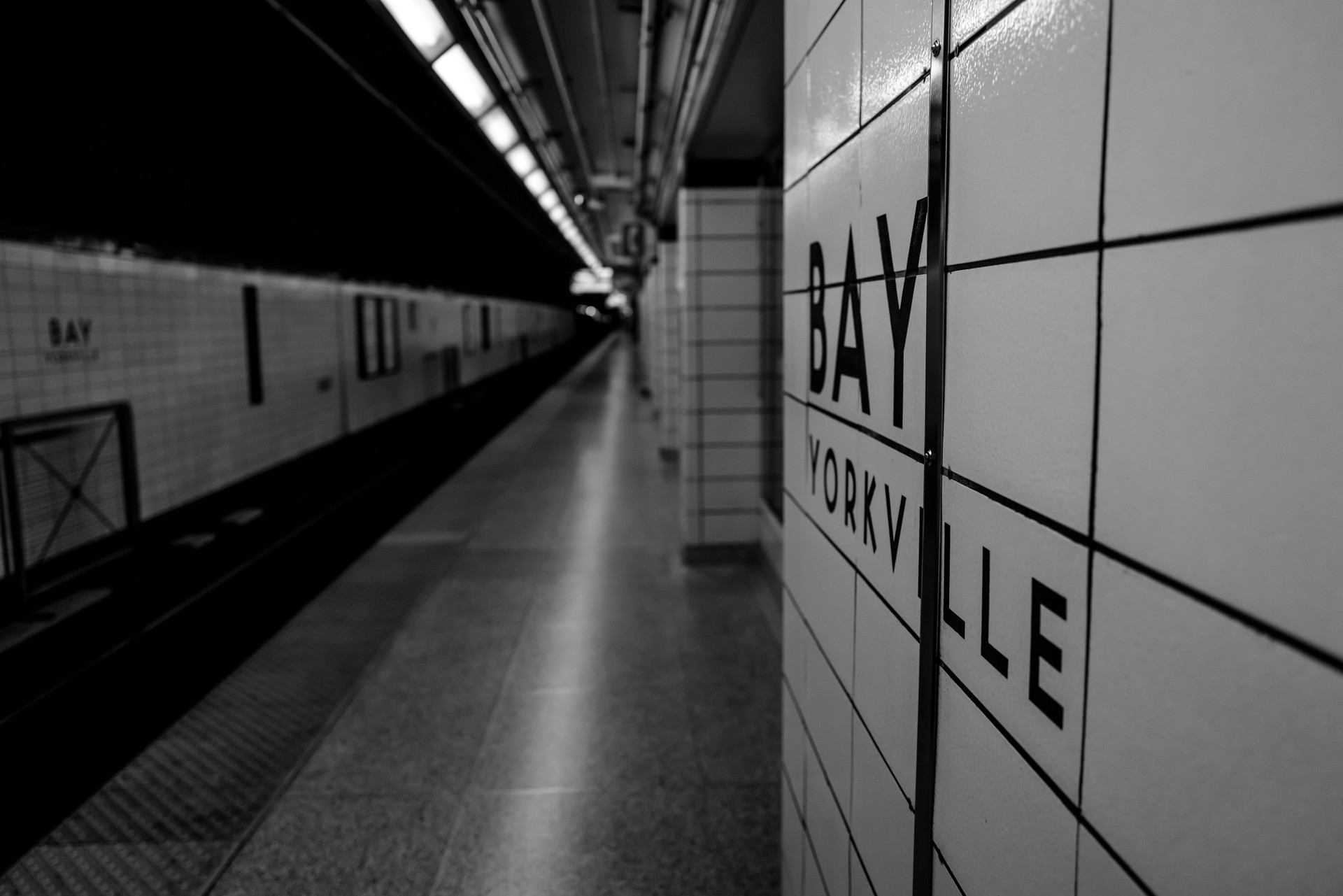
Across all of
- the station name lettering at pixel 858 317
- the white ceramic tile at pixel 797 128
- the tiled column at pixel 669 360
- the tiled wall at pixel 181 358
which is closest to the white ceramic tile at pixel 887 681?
the station name lettering at pixel 858 317

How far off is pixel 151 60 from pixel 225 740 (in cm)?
313

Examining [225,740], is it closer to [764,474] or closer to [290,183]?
[764,474]

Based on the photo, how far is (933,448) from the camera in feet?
3.51

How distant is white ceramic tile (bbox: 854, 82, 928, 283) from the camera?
112 centimetres

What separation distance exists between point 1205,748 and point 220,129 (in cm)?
612

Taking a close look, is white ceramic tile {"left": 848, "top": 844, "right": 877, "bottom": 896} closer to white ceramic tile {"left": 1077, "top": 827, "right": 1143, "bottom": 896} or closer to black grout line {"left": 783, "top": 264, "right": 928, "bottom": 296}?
white ceramic tile {"left": 1077, "top": 827, "right": 1143, "bottom": 896}

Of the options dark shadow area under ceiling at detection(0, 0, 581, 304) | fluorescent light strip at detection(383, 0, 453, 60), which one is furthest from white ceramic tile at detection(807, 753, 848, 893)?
dark shadow area under ceiling at detection(0, 0, 581, 304)

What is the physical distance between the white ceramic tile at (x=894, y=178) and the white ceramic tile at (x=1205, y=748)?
0.59 m

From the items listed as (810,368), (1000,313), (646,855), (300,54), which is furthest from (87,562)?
(1000,313)

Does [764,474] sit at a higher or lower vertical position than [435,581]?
higher

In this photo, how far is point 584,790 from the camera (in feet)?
8.61

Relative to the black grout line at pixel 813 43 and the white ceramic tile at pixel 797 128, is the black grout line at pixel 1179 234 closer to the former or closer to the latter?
the black grout line at pixel 813 43

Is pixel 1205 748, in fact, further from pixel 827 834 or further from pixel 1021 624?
pixel 827 834

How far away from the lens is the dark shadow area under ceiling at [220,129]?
346cm
